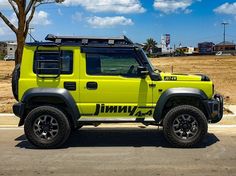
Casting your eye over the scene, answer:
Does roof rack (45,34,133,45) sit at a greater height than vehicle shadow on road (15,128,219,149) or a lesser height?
greater

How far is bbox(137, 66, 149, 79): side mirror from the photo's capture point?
873 cm

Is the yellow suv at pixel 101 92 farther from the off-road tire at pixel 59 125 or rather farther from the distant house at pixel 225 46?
the distant house at pixel 225 46

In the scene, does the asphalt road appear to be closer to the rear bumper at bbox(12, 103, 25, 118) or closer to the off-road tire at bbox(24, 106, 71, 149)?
the off-road tire at bbox(24, 106, 71, 149)

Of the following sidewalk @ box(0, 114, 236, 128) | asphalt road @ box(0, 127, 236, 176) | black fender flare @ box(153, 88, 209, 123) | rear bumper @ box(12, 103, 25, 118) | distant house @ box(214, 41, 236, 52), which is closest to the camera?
asphalt road @ box(0, 127, 236, 176)

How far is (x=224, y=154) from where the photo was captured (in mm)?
8148

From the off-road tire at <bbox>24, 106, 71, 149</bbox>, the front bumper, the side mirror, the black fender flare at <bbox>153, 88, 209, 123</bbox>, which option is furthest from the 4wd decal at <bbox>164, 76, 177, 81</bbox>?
the off-road tire at <bbox>24, 106, 71, 149</bbox>

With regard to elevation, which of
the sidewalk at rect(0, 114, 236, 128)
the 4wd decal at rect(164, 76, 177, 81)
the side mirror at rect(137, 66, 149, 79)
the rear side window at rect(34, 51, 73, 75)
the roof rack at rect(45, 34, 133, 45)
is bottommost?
the sidewalk at rect(0, 114, 236, 128)

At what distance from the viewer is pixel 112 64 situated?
29.2 ft

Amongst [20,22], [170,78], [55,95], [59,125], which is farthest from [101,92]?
[20,22]

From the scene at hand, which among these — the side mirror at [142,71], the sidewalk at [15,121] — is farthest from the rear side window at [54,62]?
the sidewalk at [15,121]

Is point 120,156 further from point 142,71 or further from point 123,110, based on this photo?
point 142,71

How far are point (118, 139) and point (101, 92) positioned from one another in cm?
136

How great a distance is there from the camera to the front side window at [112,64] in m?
8.88

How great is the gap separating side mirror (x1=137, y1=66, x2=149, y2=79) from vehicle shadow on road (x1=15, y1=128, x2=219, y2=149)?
134cm
